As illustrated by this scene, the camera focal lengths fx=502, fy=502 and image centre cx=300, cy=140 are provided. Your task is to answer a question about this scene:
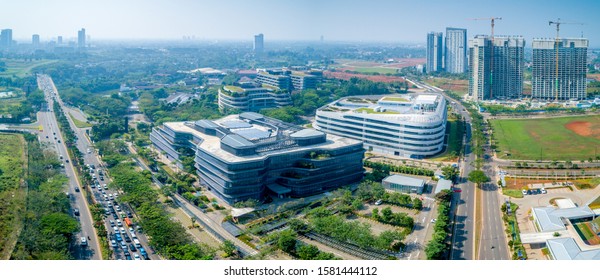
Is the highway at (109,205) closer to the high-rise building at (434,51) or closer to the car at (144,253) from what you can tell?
the car at (144,253)

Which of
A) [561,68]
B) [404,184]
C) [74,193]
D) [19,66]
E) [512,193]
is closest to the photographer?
[74,193]

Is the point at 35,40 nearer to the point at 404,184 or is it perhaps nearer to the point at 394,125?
the point at 394,125

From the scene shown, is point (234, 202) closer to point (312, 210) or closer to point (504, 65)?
point (312, 210)

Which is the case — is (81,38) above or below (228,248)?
above

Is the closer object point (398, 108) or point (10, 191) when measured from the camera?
point (10, 191)

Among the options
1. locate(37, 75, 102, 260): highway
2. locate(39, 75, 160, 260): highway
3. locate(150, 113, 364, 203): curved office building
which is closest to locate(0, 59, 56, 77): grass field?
locate(37, 75, 102, 260): highway

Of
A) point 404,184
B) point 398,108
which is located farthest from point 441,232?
point 398,108
